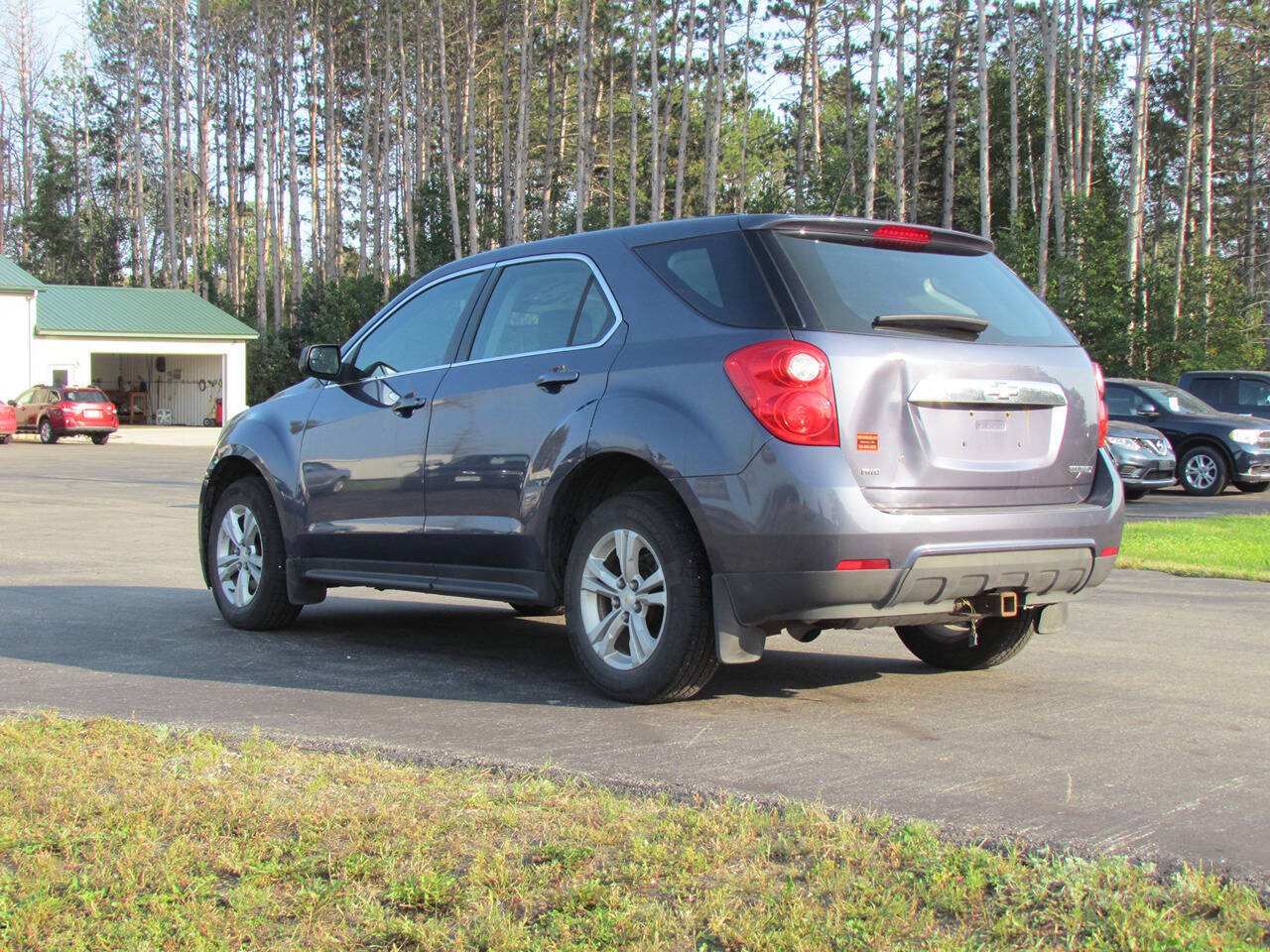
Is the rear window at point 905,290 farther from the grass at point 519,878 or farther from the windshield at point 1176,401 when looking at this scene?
the windshield at point 1176,401

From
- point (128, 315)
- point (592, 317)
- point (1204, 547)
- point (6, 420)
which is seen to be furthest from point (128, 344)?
point (592, 317)

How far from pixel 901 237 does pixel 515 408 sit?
176 centimetres

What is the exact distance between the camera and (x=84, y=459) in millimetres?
30469

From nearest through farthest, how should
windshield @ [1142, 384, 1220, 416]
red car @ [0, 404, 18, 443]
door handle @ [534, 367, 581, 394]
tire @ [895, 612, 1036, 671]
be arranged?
door handle @ [534, 367, 581, 394], tire @ [895, 612, 1036, 671], windshield @ [1142, 384, 1220, 416], red car @ [0, 404, 18, 443]

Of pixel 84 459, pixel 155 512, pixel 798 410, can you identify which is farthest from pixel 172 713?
pixel 84 459

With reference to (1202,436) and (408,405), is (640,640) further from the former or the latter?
(1202,436)

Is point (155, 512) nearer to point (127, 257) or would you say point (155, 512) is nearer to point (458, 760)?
point (458, 760)

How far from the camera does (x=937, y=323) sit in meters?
5.41

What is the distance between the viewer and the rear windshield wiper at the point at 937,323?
5316 mm

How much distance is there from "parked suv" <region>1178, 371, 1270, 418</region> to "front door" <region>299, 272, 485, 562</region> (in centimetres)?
2006

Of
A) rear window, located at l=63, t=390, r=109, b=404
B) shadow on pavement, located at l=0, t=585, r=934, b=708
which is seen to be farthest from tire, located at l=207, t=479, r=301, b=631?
rear window, located at l=63, t=390, r=109, b=404

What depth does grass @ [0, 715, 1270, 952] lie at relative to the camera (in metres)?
2.99

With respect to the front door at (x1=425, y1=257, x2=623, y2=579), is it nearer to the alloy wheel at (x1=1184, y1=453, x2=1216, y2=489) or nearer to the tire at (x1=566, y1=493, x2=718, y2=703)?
the tire at (x1=566, y1=493, x2=718, y2=703)

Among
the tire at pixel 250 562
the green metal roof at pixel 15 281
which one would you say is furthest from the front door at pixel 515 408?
the green metal roof at pixel 15 281
